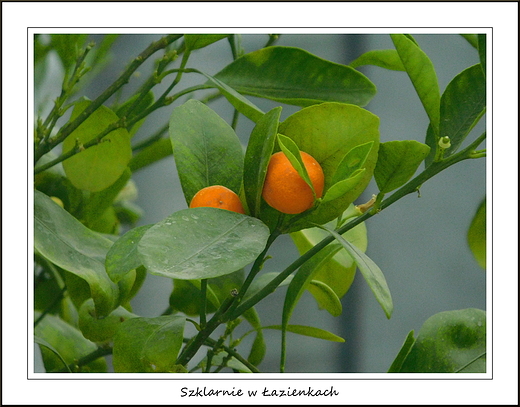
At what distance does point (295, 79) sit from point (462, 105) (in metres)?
0.14

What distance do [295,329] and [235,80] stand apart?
0.73 feet

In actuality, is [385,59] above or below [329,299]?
above

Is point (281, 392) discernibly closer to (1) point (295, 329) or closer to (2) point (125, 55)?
(1) point (295, 329)

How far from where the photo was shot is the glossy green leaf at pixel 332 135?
325mm

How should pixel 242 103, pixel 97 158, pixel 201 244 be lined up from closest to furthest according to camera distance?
pixel 201 244 → pixel 242 103 → pixel 97 158

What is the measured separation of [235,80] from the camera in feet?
1.56

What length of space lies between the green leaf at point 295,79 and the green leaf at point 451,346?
0.20 metres

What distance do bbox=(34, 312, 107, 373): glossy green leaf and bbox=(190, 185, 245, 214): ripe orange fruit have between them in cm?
29

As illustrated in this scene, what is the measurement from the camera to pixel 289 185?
320 millimetres

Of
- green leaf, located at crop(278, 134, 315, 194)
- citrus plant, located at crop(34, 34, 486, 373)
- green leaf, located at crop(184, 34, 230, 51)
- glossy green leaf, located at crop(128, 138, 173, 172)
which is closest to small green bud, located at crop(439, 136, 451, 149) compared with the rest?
citrus plant, located at crop(34, 34, 486, 373)

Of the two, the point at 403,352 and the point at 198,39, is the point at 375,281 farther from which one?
the point at 198,39

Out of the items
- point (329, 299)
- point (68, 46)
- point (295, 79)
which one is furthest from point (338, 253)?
point (68, 46)

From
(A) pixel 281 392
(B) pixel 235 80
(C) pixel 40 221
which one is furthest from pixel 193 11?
(A) pixel 281 392

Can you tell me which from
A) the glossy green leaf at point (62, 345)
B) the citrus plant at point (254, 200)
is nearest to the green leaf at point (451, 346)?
the citrus plant at point (254, 200)
